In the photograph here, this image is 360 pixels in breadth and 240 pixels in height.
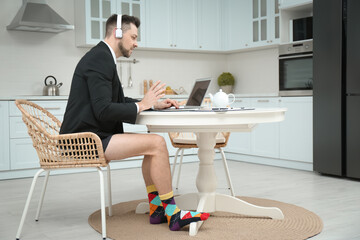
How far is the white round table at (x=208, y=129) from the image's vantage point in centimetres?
242

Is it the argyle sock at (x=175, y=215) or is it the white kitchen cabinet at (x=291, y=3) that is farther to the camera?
the white kitchen cabinet at (x=291, y=3)

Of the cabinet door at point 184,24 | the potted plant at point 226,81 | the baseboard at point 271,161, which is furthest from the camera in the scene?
the potted plant at point 226,81

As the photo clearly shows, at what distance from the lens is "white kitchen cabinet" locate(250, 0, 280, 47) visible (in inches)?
218

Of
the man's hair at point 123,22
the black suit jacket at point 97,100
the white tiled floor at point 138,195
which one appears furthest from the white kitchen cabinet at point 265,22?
the black suit jacket at point 97,100

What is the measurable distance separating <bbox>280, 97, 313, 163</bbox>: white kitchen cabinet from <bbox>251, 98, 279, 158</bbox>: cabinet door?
99 millimetres

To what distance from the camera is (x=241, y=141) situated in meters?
5.86

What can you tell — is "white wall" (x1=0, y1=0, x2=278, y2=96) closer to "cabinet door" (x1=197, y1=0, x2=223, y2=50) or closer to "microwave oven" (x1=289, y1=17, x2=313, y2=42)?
"cabinet door" (x1=197, y1=0, x2=223, y2=50)

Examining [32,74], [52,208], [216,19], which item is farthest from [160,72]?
[52,208]

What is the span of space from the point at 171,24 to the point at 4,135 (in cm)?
243

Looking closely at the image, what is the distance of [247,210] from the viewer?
2926 millimetres

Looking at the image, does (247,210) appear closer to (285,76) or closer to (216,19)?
(285,76)

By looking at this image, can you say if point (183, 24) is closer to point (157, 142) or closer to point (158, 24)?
point (158, 24)

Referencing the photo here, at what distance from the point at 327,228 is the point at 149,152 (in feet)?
3.70

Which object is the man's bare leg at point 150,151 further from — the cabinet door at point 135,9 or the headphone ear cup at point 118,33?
the cabinet door at point 135,9
